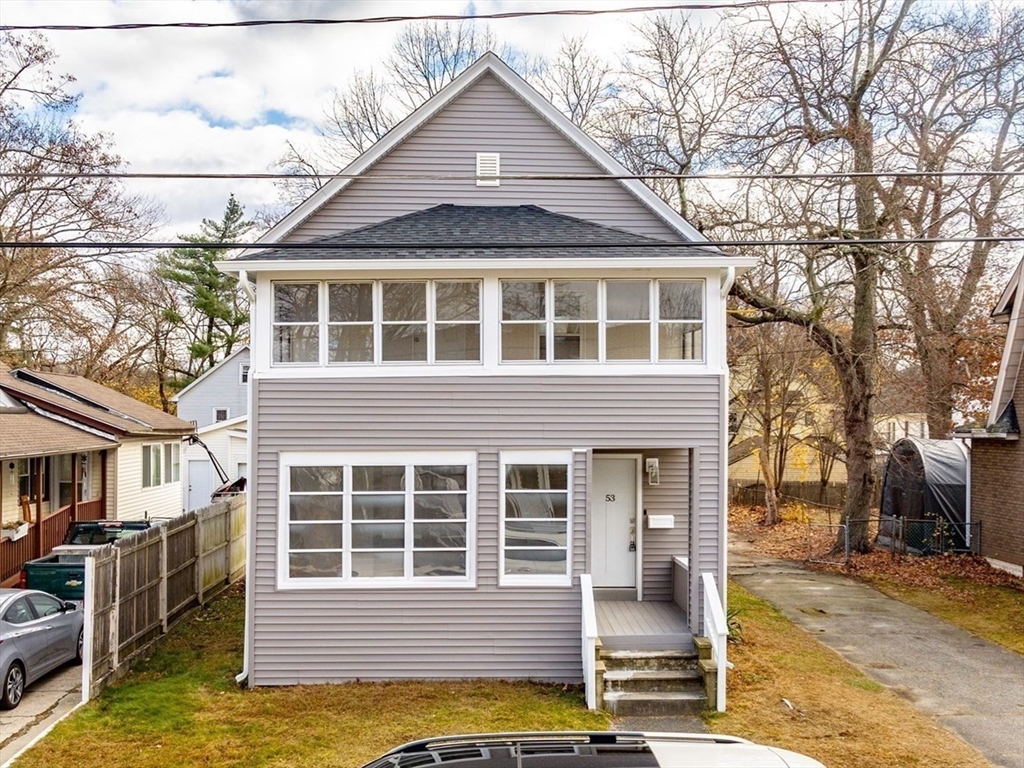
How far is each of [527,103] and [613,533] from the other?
6770 mm

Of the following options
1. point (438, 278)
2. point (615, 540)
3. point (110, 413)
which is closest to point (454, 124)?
point (438, 278)

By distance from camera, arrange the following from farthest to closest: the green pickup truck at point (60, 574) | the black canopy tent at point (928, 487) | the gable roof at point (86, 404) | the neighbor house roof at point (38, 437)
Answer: the black canopy tent at point (928, 487), the gable roof at point (86, 404), the neighbor house roof at point (38, 437), the green pickup truck at point (60, 574)

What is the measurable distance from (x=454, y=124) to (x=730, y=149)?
358 inches

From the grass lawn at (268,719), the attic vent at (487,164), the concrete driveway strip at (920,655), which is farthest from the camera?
the attic vent at (487,164)

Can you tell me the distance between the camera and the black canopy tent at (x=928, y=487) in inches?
754

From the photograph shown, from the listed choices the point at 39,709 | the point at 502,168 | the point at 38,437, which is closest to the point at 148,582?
the point at 39,709

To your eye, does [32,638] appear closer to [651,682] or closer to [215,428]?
[651,682]

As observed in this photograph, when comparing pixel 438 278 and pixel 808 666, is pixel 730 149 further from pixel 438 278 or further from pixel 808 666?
pixel 808 666

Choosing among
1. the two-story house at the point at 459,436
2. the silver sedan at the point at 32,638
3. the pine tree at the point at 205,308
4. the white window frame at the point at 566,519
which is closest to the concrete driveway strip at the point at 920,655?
the two-story house at the point at 459,436

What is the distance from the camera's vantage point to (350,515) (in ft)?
32.3

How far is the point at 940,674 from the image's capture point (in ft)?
33.8

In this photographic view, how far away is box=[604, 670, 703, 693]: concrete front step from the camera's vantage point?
29.8 ft

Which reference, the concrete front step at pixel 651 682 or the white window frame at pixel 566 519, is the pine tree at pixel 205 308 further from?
the concrete front step at pixel 651 682

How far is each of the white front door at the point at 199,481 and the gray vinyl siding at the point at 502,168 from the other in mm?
21727
